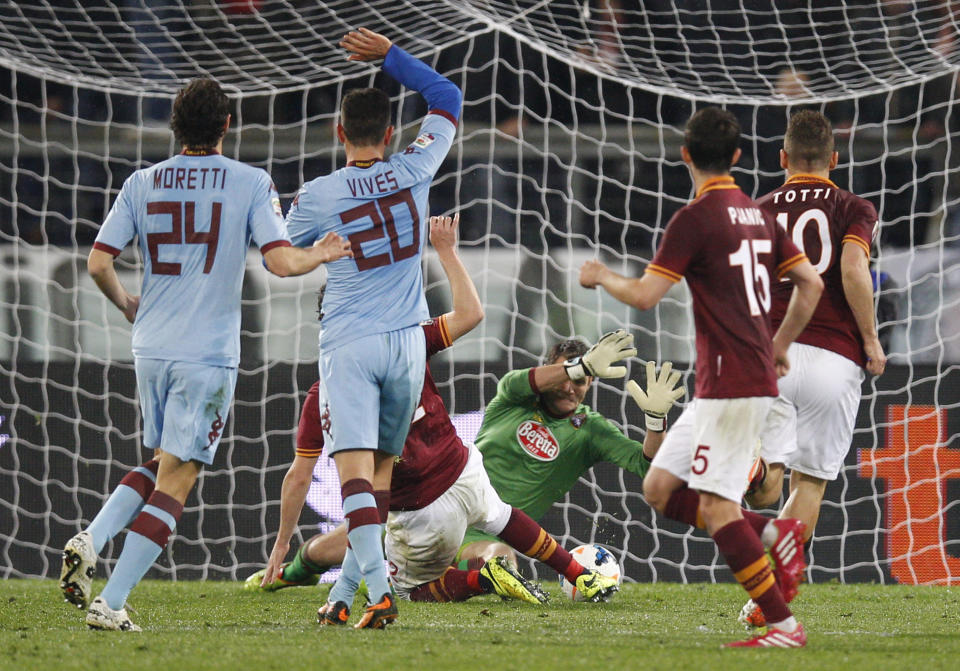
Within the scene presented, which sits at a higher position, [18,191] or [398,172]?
[398,172]

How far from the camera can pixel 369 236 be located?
14.2 ft

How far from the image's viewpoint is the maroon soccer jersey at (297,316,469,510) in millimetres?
5154

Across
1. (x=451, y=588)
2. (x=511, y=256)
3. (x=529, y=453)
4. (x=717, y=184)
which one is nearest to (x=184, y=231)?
(x=717, y=184)

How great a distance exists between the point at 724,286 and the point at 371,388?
4.09 ft

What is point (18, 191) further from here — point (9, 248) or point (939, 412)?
point (939, 412)

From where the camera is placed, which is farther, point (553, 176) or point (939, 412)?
point (553, 176)

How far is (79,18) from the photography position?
8.52 metres

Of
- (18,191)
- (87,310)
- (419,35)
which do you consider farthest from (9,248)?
(419,35)

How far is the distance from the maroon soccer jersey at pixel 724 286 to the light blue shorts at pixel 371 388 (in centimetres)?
98

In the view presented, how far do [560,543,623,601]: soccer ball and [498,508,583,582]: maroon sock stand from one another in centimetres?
18

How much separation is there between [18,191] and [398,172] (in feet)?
17.2

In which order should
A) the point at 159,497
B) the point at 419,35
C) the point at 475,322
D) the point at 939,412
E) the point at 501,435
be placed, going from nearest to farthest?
1. the point at 159,497
2. the point at 475,322
3. the point at 501,435
4. the point at 939,412
5. the point at 419,35

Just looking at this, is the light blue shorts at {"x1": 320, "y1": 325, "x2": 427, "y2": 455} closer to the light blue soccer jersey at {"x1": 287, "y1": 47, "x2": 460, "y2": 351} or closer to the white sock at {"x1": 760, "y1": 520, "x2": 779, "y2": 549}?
the light blue soccer jersey at {"x1": 287, "y1": 47, "x2": 460, "y2": 351}

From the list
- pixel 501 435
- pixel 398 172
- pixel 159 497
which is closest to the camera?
pixel 159 497
